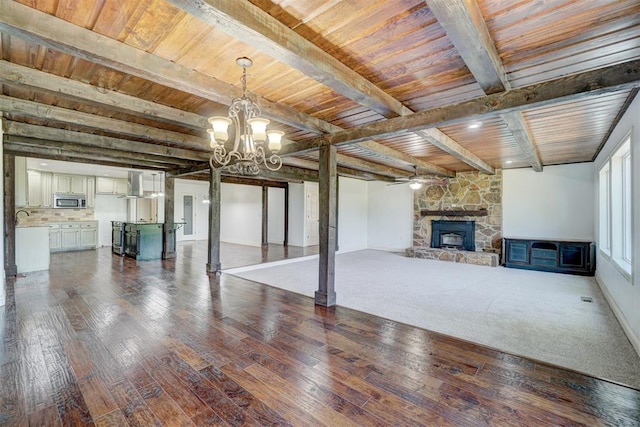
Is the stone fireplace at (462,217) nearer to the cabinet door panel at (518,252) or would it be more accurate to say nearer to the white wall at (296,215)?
the cabinet door panel at (518,252)

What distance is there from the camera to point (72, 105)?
336cm

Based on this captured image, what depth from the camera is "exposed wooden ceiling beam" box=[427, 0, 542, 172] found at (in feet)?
5.02

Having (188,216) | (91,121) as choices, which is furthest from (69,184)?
(91,121)

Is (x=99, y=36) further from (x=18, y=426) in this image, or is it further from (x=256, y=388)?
(x=256, y=388)

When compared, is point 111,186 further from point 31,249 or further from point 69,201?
point 31,249

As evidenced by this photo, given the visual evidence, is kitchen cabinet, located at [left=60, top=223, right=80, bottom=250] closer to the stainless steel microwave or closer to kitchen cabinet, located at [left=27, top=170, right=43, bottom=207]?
the stainless steel microwave

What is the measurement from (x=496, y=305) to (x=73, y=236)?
10.9m

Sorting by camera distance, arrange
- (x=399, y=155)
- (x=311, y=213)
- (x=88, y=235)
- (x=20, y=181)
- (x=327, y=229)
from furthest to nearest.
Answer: (x=311, y=213)
(x=88, y=235)
(x=20, y=181)
(x=399, y=155)
(x=327, y=229)

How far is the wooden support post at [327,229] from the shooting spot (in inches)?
154

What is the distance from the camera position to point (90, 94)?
Result: 109 inches

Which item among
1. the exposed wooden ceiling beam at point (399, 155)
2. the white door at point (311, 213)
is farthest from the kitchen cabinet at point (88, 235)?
the exposed wooden ceiling beam at point (399, 155)

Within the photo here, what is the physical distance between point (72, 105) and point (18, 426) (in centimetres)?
322

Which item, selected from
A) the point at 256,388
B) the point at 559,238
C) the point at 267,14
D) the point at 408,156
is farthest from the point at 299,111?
the point at 559,238

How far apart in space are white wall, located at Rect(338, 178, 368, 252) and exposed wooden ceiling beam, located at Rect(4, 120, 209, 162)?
17.0 ft
